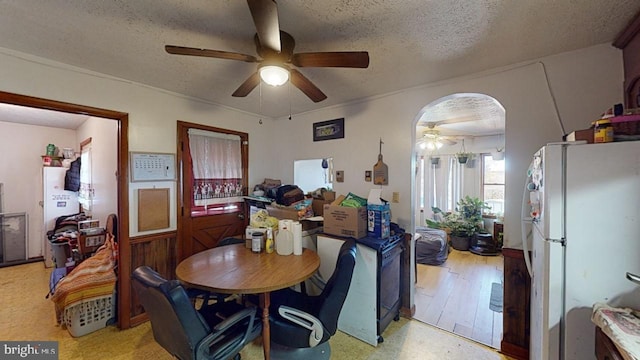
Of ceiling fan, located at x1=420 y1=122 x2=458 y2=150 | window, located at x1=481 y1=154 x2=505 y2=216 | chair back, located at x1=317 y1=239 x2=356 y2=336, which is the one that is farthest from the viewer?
window, located at x1=481 y1=154 x2=505 y2=216

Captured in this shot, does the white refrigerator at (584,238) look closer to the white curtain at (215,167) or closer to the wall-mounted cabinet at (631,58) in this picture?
the wall-mounted cabinet at (631,58)

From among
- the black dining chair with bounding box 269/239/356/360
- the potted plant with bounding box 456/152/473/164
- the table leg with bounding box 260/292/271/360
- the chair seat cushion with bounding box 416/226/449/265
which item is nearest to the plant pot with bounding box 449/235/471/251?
the chair seat cushion with bounding box 416/226/449/265

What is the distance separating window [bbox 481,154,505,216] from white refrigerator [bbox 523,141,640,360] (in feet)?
15.7

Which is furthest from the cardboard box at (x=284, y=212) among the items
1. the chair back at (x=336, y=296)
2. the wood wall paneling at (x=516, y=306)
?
the wood wall paneling at (x=516, y=306)

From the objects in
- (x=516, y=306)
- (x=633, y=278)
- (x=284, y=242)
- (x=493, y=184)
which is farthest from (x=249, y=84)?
(x=493, y=184)

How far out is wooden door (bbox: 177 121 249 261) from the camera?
2795 millimetres

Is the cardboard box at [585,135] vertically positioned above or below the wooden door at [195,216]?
above

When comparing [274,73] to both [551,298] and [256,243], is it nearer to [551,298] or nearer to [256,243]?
[256,243]

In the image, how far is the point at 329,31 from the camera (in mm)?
1571

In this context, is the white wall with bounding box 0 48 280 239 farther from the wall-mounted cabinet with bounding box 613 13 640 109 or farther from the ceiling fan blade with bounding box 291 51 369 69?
the wall-mounted cabinet with bounding box 613 13 640 109

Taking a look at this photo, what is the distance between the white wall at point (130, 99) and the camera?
1.89m

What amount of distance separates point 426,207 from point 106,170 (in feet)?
21.2

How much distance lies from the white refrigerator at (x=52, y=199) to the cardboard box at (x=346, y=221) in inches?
191

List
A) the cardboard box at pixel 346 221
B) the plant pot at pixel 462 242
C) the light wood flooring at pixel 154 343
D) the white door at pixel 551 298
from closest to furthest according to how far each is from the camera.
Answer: the white door at pixel 551 298, the light wood flooring at pixel 154 343, the cardboard box at pixel 346 221, the plant pot at pixel 462 242
